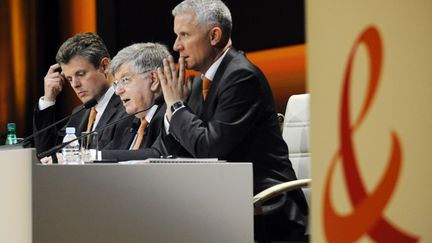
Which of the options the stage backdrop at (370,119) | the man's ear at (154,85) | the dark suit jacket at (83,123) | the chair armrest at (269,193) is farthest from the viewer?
the dark suit jacket at (83,123)

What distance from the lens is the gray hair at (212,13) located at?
386 cm

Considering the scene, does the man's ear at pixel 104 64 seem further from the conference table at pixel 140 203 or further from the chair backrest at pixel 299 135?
the conference table at pixel 140 203

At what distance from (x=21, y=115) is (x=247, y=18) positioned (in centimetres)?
219

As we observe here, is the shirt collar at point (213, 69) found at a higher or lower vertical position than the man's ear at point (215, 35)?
lower

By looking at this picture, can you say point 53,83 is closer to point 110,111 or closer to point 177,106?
point 110,111

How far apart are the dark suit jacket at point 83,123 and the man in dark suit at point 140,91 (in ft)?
0.26

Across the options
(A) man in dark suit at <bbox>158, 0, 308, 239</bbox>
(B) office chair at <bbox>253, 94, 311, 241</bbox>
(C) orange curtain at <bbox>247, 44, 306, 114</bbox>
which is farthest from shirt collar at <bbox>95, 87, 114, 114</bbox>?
(B) office chair at <bbox>253, 94, 311, 241</bbox>

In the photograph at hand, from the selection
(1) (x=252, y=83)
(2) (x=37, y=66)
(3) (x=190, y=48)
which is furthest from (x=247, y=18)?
(2) (x=37, y=66)

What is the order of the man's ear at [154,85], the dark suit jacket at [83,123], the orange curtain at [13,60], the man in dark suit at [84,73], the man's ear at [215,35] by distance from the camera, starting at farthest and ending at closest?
the orange curtain at [13,60], the man in dark suit at [84,73], the dark suit jacket at [83,123], the man's ear at [154,85], the man's ear at [215,35]

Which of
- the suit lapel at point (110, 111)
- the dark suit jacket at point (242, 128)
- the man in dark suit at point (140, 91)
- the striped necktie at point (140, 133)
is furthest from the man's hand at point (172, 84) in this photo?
the suit lapel at point (110, 111)

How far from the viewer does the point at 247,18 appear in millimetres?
4855

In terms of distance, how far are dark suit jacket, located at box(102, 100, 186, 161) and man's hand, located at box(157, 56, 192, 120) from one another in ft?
0.57

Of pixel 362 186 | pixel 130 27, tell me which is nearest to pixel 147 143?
pixel 130 27

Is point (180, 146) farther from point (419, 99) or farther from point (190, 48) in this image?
point (419, 99)
